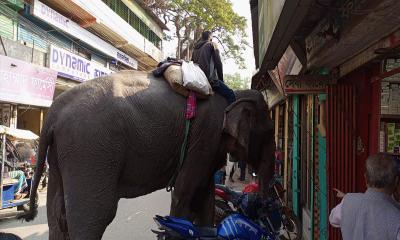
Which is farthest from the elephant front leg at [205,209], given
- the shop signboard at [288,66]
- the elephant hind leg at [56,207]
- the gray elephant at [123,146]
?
the shop signboard at [288,66]

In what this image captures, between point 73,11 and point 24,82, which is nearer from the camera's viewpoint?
point 24,82

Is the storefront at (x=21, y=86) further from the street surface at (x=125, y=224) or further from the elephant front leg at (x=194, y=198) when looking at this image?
the elephant front leg at (x=194, y=198)

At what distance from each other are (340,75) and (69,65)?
1515 cm

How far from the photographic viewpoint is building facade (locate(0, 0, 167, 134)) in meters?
13.4

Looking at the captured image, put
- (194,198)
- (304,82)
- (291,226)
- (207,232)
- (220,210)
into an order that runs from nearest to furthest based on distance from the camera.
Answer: (207,232), (194,198), (304,82), (220,210), (291,226)

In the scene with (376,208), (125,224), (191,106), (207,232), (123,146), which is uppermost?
(191,106)

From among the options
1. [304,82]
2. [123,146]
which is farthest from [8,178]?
[304,82]

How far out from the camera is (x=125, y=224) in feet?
25.6

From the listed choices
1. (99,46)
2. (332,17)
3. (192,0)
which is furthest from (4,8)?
(332,17)

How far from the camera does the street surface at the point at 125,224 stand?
23.1 ft

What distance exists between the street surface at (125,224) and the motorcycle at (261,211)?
1326mm

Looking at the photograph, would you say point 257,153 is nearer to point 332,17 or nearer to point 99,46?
point 332,17

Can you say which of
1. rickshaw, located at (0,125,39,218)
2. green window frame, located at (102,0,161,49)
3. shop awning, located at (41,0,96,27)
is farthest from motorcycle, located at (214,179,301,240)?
green window frame, located at (102,0,161,49)

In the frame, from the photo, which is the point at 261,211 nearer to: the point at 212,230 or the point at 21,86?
the point at 212,230
